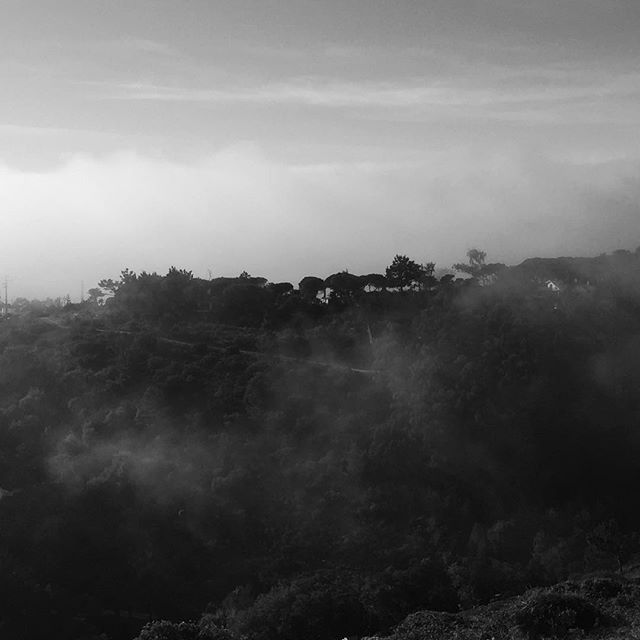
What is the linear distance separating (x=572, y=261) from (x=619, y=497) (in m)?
24.1

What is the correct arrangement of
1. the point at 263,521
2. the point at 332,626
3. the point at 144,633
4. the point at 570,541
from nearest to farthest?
1. the point at 144,633
2. the point at 332,626
3. the point at 570,541
4. the point at 263,521

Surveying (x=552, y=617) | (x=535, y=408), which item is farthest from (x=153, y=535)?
(x=552, y=617)

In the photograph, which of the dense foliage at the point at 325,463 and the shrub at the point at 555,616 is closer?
the shrub at the point at 555,616

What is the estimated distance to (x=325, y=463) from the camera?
140 feet

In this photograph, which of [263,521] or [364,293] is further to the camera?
[364,293]

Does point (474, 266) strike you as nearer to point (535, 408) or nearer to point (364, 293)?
point (364, 293)

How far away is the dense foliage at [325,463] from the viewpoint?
3275 cm

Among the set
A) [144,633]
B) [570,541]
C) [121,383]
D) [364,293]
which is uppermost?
[364,293]

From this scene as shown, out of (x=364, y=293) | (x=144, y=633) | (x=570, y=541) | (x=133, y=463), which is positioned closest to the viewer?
(x=144, y=633)

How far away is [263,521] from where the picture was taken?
38906 mm

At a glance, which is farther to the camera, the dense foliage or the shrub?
the dense foliage

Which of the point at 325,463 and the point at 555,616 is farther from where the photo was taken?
the point at 325,463

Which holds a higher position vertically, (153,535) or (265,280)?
(265,280)

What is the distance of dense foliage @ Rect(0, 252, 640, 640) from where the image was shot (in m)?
32.8
